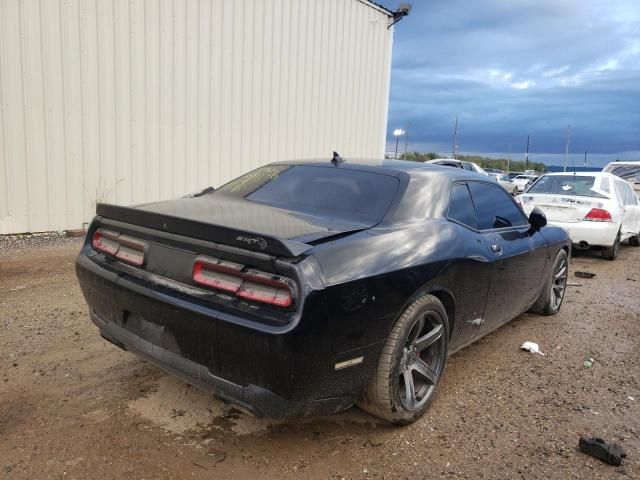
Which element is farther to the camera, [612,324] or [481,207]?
[612,324]

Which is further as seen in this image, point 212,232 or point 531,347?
point 531,347

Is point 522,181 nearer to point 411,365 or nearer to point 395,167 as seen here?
point 395,167

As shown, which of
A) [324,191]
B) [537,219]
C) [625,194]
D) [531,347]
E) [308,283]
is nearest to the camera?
[308,283]

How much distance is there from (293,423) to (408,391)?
67cm

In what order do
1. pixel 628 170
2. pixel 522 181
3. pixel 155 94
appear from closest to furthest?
1. pixel 155 94
2. pixel 628 170
3. pixel 522 181

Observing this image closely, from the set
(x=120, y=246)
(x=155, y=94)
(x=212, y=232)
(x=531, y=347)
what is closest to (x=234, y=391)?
(x=212, y=232)

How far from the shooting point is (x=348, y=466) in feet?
A: 8.14

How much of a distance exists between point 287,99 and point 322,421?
9780 millimetres

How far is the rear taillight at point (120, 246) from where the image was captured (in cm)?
273

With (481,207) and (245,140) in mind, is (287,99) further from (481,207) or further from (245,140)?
(481,207)

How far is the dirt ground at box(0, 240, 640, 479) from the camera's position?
2.46 m

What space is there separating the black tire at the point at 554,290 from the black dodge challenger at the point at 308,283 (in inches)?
61.7

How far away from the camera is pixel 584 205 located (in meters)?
8.36

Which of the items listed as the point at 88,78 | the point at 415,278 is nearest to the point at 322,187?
the point at 415,278
